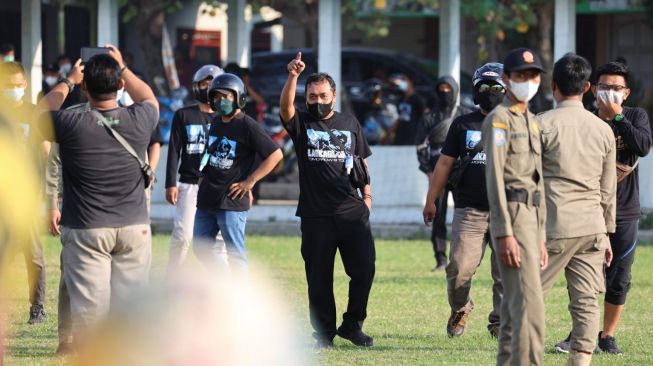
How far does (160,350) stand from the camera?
490 cm

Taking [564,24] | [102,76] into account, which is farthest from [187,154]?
[564,24]

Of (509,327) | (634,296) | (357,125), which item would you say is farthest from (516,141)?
(634,296)

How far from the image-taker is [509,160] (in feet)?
26.5

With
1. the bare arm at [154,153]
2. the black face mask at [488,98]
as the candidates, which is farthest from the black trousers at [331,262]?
the bare arm at [154,153]

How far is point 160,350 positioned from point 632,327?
24.1 feet

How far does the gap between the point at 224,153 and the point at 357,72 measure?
Result: 1531cm

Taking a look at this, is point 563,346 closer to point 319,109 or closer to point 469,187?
point 469,187

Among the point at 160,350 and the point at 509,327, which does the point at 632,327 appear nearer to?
the point at 509,327

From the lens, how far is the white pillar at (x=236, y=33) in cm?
2400

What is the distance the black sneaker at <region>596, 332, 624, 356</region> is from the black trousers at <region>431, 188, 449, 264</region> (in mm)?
5093

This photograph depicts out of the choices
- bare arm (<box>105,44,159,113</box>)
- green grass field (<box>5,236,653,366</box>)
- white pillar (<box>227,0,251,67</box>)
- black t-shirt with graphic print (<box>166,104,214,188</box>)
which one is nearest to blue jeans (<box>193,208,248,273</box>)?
green grass field (<box>5,236,653,366</box>)

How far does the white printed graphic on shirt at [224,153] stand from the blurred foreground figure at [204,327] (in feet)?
21.4

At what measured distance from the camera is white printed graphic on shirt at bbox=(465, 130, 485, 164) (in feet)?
34.1

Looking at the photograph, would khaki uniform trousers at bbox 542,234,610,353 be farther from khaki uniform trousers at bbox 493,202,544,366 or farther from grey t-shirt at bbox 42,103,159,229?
grey t-shirt at bbox 42,103,159,229
